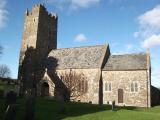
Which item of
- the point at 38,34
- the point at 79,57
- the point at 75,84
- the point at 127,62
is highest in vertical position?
the point at 38,34

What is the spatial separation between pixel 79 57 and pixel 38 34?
39.9 feet

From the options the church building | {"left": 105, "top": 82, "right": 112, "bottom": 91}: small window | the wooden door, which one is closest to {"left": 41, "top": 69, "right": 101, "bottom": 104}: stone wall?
the church building

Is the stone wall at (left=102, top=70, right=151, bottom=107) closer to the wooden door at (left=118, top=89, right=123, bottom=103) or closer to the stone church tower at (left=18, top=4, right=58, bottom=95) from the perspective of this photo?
the wooden door at (left=118, top=89, right=123, bottom=103)

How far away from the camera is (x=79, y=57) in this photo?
190ft

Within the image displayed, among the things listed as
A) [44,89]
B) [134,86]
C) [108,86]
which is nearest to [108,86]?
[108,86]

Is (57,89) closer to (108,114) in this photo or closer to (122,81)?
(122,81)

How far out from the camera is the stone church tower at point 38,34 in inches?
2457

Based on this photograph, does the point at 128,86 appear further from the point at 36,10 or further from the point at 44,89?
the point at 36,10

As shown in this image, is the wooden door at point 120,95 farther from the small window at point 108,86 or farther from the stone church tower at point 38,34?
the stone church tower at point 38,34

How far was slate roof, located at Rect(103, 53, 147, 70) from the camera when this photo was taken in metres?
50.0

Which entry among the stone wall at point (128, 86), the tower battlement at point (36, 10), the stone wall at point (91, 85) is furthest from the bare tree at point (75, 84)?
the tower battlement at point (36, 10)

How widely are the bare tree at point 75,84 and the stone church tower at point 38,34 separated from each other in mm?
10670

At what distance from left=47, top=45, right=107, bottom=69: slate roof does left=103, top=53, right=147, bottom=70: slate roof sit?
2.29m

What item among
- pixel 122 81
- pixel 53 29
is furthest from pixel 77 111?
pixel 53 29
